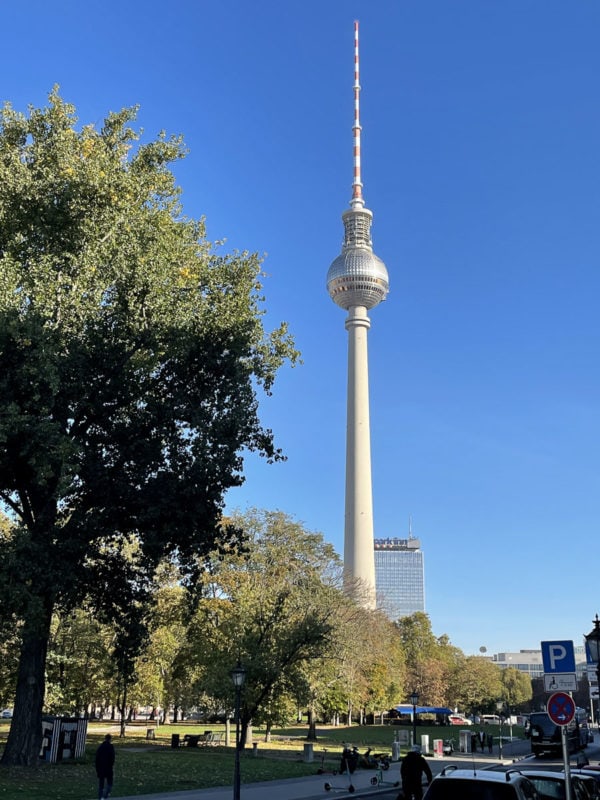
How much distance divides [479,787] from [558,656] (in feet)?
13.2

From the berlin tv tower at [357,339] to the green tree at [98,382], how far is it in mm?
88155

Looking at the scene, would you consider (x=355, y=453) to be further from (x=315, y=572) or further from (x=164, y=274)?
(x=164, y=274)

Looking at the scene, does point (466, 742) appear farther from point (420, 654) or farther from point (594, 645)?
point (420, 654)

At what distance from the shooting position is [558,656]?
13.2 metres

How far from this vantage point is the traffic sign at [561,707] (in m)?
12.2

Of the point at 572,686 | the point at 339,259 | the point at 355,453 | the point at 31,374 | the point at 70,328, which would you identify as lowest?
the point at 572,686

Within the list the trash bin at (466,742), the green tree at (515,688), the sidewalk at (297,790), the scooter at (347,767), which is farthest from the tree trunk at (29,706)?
the green tree at (515,688)

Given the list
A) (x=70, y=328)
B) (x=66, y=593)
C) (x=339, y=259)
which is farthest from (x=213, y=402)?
(x=339, y=259)

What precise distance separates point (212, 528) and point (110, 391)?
548 centimetres

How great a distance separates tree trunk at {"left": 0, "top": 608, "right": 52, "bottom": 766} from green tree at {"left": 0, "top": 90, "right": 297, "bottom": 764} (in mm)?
56

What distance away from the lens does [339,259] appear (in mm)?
143125

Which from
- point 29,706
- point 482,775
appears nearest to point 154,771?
point 29,706

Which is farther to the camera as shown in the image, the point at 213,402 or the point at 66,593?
the point at 213,402

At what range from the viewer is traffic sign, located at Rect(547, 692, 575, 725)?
40.0 feet
